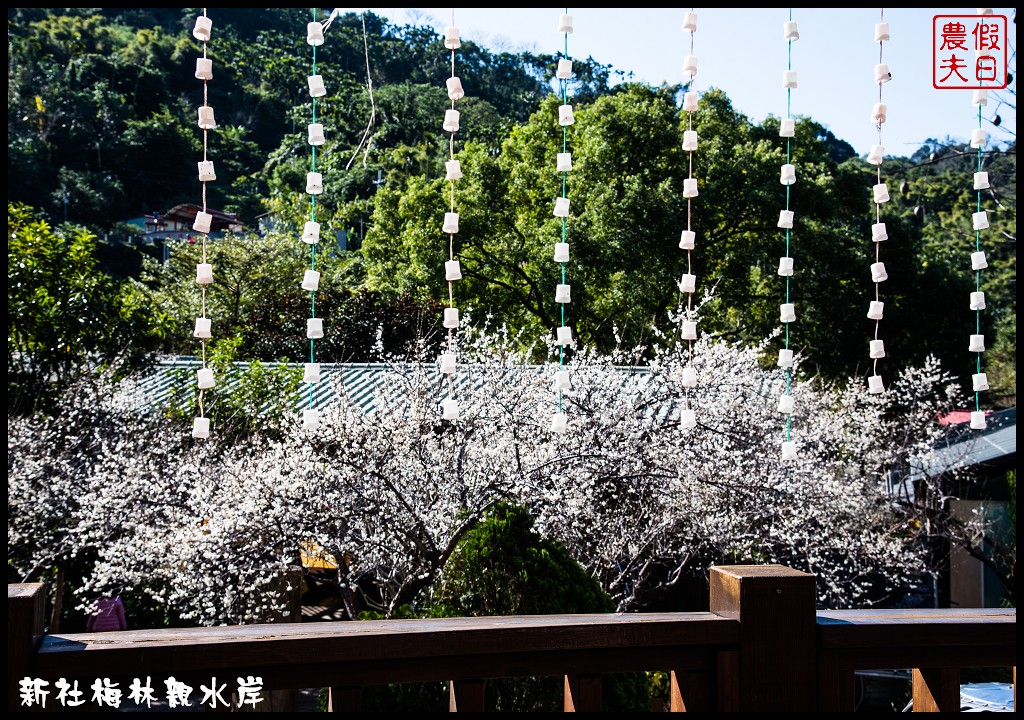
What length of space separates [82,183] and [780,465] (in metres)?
24.6

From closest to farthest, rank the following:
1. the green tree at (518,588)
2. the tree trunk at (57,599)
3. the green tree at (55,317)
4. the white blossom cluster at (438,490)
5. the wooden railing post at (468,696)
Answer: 1. the wooden railing post at (468,696)
2. the green tree at (518,588)
3. the white blossom cluster at (438,490)
4. the tree trunk at (57,599)
5. the green tree at (55,317)

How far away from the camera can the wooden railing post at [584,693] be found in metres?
1.25

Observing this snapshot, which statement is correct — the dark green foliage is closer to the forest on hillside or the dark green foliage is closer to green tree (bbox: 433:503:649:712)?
green tree (bbox: 433:503:649:712)

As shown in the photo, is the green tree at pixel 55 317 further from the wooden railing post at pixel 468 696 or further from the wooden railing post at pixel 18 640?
the wooden railing post at pixel 468 696

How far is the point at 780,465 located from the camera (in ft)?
17.5

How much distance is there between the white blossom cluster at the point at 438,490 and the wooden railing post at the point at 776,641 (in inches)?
99.7

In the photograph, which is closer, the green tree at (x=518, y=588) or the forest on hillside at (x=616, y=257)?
the green tree at (x=518, y=588)

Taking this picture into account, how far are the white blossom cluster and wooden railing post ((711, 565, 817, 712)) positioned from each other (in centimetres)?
253

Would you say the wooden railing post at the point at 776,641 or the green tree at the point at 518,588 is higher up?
the wooden railing post at the point at 776,641

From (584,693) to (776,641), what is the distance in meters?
0.31

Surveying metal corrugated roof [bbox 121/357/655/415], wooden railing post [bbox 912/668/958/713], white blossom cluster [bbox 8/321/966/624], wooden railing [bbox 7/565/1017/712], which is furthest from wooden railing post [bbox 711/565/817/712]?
white blossom cluster [bbox 8/321/966/624]

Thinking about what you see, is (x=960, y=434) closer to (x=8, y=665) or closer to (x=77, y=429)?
(x=77, y=429)

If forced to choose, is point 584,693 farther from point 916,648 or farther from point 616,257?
point 616,257

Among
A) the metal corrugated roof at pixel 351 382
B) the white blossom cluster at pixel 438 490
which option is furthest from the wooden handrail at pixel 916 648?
the white blossom cluster at pixel 438 490
